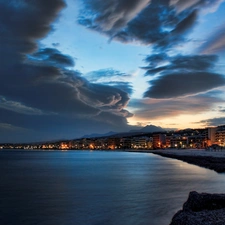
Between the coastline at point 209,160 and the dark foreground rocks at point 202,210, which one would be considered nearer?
the dark foreground rocks at point 202,210

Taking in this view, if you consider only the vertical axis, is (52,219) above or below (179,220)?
below

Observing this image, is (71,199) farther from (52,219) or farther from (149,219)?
(149,219)

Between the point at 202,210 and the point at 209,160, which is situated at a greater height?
the point at 209,160

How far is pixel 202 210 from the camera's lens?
12477 mm

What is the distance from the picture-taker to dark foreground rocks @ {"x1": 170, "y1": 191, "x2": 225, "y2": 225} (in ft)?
32.9

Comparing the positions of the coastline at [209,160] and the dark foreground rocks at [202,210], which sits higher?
the coastline at [209,160]

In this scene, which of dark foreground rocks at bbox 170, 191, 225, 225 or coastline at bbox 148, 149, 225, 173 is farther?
coastline at bbox 148, 149, 225, 173

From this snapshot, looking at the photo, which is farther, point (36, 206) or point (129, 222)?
Answer: point (36, 206)

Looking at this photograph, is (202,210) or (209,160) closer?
(202,210)

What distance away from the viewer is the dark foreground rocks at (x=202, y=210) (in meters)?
10.0

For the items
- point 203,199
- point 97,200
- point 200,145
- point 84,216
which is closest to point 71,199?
point 97,200

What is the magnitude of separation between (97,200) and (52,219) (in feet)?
19.8

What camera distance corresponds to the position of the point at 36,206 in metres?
19.4

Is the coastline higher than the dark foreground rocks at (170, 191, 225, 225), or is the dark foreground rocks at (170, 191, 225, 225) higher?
the coastline
